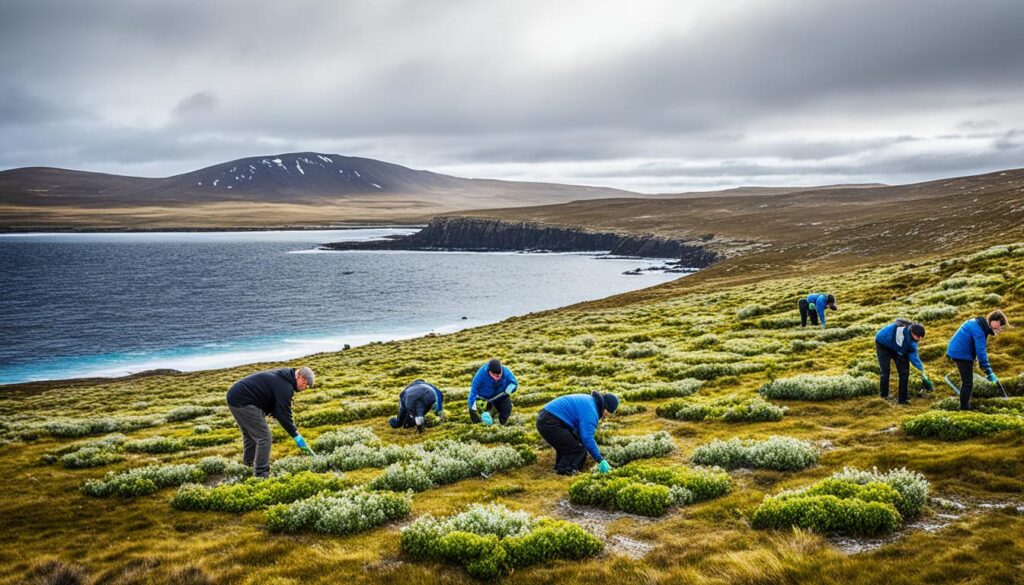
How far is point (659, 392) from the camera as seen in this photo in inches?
839

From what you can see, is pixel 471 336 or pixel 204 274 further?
pixel 204 274

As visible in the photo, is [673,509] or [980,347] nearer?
[673,509]

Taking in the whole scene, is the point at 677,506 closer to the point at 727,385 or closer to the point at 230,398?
the point at 230,398

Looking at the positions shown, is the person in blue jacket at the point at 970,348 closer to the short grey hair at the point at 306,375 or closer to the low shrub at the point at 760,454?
the low shrub at the point at 760,454

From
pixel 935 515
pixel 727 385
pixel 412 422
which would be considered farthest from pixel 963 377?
pixel 412 422

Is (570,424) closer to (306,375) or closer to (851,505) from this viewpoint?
(851,505)

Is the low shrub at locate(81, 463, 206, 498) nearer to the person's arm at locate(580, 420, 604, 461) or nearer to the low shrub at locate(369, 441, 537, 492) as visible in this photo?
the low shrub at locate(369, 441, 537, 492)

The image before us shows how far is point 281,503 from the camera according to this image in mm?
11586

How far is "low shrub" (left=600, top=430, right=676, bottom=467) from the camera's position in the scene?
1372 centimetres

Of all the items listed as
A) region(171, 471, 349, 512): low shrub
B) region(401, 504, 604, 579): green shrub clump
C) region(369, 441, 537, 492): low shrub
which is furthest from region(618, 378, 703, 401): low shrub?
region(401, 504, 604, 579): green shrub clump

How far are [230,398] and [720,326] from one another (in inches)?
1230

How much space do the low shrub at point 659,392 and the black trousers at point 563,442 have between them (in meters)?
7.95

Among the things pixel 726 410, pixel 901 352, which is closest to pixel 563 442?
pixel 726 410

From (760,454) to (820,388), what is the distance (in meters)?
6.70
